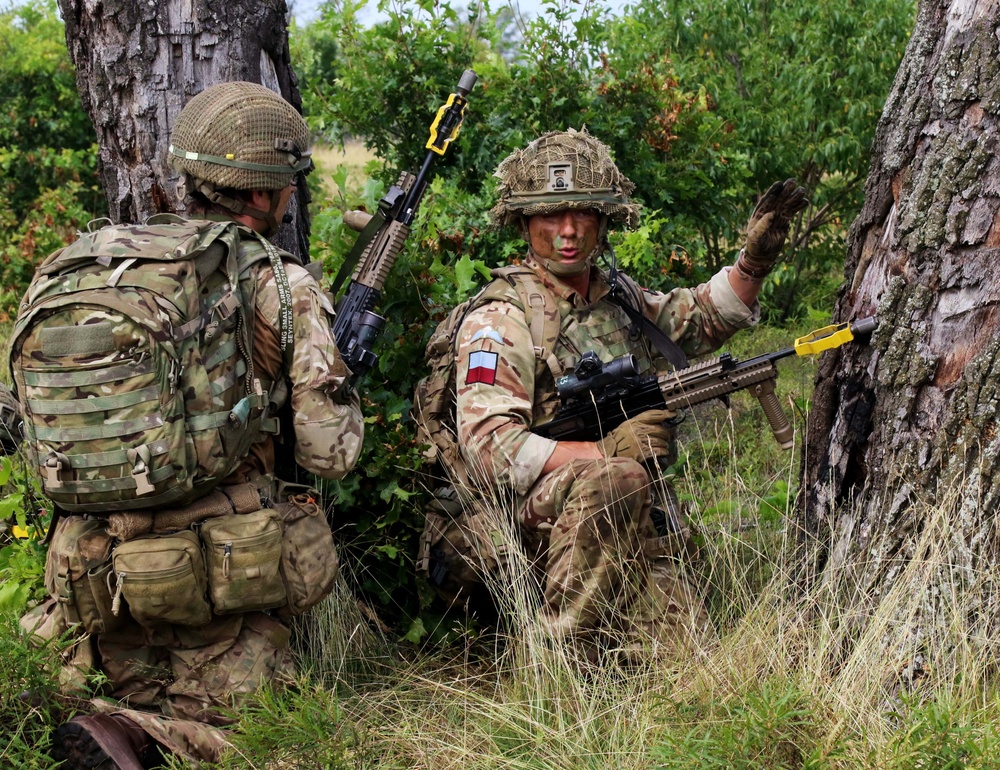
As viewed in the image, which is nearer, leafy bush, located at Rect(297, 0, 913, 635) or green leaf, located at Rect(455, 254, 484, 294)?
leafy bush, located at Rect(297, 0, 913, 635)

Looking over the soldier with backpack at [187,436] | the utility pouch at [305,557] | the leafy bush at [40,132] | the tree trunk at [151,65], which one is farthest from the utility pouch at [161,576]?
the leafy bush at [40,132]

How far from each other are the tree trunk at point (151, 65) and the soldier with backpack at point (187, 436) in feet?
2.32

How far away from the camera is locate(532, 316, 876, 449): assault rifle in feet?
12.5

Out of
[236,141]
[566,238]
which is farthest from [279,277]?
[566,238]

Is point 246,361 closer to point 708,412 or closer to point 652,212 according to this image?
point 652,212

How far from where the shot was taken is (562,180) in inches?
163

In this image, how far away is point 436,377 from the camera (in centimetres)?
427

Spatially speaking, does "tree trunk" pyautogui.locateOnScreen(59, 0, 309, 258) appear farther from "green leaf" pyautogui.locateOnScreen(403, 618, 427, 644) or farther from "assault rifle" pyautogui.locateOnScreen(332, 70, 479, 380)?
"green leaf" pyautogui.locateOnScreen(403, 618, 427, 644)

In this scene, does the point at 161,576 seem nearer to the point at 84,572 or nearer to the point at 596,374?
the point at 84,572

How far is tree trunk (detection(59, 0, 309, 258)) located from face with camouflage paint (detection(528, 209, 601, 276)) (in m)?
1.28

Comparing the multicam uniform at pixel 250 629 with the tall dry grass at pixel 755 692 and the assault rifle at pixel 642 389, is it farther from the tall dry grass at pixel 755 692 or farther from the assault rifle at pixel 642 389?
the assault rifle at pixel 642 389

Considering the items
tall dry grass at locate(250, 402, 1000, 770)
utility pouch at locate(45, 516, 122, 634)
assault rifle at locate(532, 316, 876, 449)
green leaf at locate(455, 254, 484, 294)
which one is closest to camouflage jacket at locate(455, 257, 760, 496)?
assault rifle at locate(532, 316, 876, 449)

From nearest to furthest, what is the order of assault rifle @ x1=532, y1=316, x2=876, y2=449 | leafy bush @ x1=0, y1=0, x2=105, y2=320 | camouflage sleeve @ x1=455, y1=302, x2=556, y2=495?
assault rifle @ x1=532, y1=316, x2=876, y2=449, camouflage sleeve @ x1=455, y1=302, x2=556, y2=495, leafy bush @ x1=0, y1=0, x2=105, y2=320

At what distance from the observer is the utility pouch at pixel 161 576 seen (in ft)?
10.8
